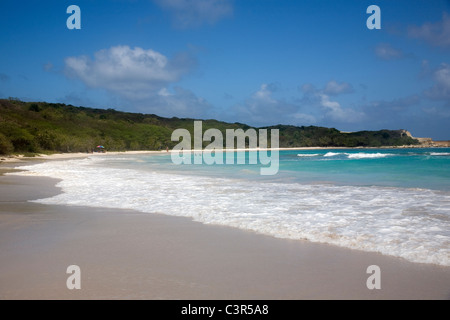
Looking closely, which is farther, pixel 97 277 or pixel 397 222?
pixel 397 222

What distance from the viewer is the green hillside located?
49281 millimetres

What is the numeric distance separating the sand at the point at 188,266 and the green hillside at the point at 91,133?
37.5 m

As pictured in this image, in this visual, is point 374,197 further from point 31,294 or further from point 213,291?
point 31,294

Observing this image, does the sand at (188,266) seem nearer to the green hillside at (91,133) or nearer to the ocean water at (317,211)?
the ocean water at (317,211)

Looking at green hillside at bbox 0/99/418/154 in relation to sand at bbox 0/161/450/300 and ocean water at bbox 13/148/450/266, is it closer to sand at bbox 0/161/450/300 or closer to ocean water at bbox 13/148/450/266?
ocean water at bbox 13/148/450/266

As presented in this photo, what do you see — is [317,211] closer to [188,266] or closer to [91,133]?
[188,266]

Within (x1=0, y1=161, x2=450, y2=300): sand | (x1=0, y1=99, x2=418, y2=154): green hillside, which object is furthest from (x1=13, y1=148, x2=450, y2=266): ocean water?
(x1=0, y1=99, x2=418, y2=154): green hillside

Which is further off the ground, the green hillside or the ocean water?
the green hillside

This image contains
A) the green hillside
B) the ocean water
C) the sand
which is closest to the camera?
the sand

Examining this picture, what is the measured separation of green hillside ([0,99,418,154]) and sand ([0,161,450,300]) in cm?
3749

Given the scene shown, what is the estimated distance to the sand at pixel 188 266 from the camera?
126 inches
